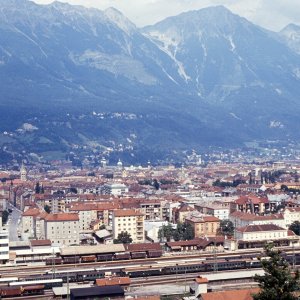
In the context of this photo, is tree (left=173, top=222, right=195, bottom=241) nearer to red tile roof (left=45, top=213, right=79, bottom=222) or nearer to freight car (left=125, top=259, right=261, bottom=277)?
red tile roof (left=45, top=213, right=79, bottom=222)

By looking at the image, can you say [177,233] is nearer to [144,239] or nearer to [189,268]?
[144,239]

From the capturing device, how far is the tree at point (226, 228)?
53384mm

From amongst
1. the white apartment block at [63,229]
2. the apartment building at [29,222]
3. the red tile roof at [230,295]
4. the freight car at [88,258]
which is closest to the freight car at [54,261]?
the freight car at [88,258]

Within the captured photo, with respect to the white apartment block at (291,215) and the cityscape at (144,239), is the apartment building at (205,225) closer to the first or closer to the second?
the cityscape at (144,239)

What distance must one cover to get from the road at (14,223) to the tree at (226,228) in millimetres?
13966

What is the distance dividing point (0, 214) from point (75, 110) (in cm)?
13629

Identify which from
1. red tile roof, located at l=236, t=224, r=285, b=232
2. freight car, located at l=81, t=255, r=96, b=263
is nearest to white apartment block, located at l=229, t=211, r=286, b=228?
red tile roof, located at l=236, t=224, r=285, b=232

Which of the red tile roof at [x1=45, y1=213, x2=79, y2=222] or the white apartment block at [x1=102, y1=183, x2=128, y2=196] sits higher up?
the white apartment block at [x1=102, y1=183, x2=128, y2=196]

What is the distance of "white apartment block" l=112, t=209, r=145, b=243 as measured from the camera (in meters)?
52.2

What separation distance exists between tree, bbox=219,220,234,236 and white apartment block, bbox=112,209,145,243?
553 cm

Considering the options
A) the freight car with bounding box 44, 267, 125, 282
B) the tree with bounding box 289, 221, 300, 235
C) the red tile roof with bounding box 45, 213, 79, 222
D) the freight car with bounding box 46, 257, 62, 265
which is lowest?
the freight car with bounding box 44, 267, 125, 282

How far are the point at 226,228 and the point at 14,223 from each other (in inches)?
721

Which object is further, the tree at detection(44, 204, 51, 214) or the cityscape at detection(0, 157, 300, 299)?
the tree at detection(44, 204, 51, 214)

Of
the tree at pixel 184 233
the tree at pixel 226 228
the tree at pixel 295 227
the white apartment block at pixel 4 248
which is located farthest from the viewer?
the tree at pixel 226 228
